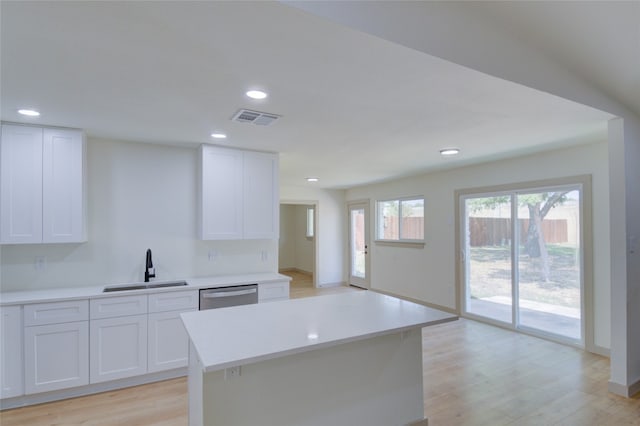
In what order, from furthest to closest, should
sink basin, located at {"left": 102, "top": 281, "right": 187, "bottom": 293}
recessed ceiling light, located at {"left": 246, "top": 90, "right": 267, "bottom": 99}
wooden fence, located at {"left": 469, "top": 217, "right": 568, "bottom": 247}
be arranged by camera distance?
wooden fence, located at {"left": 469, "top": 217, "right": 568, "bottom": 247} < sink basin, located at {"left": 102, "top": 281, "right": 187, "bottom": 293} < recessed ceiling light, located at {"left": 246, "top": 90, "right": 267, "bottom": 99}

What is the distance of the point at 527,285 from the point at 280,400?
154 inches

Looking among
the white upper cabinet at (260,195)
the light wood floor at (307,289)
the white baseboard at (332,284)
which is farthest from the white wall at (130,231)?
the white baseboard at (332,284)

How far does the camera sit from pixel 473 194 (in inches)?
201

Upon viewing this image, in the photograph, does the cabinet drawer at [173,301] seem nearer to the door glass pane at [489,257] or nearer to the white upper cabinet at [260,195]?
the white upper cabinet at [260,195]

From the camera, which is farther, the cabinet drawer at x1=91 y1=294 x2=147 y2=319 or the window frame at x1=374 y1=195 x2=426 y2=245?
the window frame at x1=374 y1=195 x2=426 y2=245

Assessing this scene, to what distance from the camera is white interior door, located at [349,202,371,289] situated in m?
7.56

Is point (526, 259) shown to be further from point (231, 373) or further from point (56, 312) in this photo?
point (56, 312)

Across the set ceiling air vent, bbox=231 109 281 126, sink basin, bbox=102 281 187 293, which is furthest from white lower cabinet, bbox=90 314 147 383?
ceiling air vent, bbox=231 109 281 126

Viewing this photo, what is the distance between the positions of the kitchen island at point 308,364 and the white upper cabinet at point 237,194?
154 cm

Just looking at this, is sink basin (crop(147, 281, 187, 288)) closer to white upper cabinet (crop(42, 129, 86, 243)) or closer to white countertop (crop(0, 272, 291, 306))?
white countertop (crop(0, 272, 291, 306))

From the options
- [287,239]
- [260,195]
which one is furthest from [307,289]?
[260,195]

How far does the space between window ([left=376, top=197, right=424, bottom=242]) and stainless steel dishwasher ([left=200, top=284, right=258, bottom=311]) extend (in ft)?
11.9

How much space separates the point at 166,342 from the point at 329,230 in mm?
5117

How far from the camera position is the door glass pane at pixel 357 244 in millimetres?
7824
